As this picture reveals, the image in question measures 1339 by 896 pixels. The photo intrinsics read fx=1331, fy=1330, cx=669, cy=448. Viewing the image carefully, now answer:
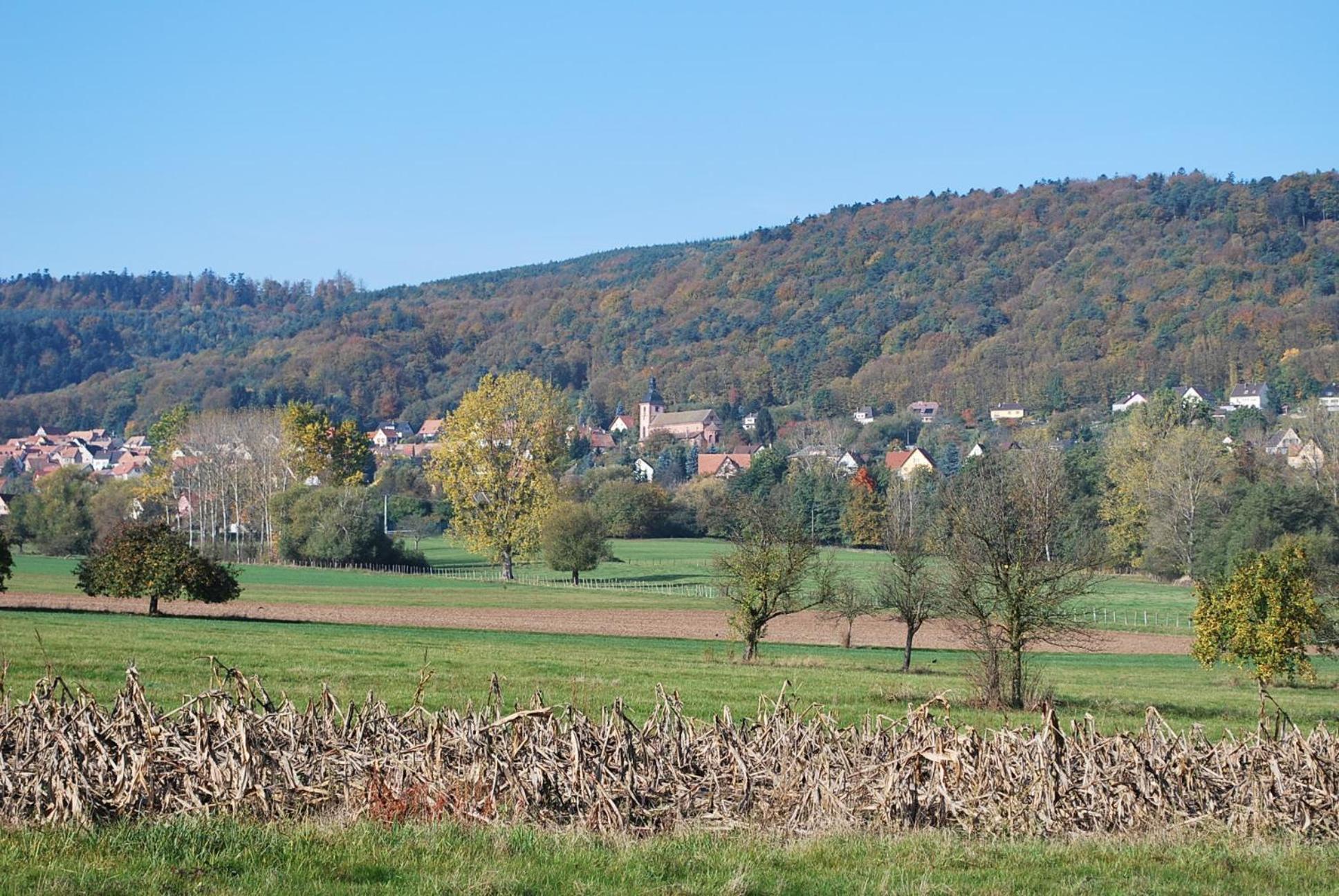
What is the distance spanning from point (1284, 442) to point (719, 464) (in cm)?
6720

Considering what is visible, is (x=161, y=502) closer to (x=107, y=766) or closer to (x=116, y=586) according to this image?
(x=116, y=586)

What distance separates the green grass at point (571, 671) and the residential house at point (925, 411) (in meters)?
145

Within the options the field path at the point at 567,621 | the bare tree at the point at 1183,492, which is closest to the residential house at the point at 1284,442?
the bare tree at the point at 1183,492

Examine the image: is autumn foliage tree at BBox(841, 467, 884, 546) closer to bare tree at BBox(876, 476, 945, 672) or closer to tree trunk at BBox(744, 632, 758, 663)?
bare tree at BBox(876, 476, 945, 672)

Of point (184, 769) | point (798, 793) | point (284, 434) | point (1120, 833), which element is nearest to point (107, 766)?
point (184, 769)

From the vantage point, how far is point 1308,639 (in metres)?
38.5

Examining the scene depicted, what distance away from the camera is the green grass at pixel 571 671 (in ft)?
81.1

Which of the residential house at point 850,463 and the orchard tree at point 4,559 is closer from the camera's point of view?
the orchard tree at point 4,559

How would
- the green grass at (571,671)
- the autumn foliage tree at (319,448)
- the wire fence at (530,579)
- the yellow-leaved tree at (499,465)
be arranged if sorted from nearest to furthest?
the green grass at (571,671) < the wire fence at (530,579) < the yellow-leaved tree at (499,465) < the autumn foliage tree at (319,448)

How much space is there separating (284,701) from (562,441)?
70.2m

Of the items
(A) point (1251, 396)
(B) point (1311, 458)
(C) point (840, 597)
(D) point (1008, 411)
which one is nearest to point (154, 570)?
(C) point (840, 597)

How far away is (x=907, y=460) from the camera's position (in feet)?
492

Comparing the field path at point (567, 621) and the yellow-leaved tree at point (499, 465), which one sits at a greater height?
the yellow-leaved tree at point (499, 465)

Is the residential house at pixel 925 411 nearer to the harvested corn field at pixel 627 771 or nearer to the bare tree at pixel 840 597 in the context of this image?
the bare tree at pixel 840 597
